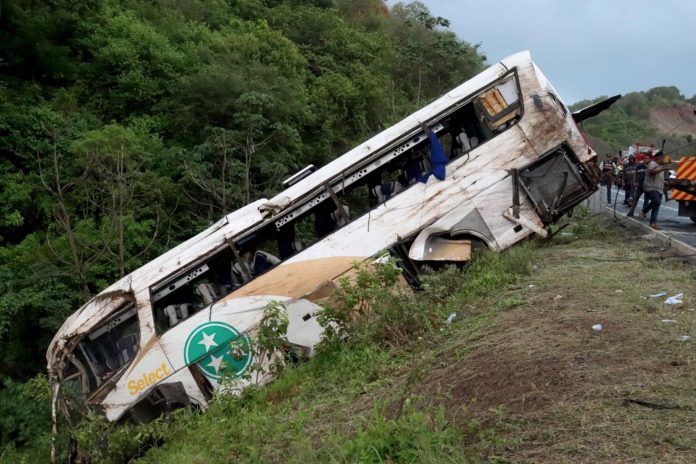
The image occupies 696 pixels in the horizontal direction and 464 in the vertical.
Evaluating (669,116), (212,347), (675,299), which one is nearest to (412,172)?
(212,347)

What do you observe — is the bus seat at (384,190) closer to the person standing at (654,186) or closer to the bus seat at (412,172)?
the bus seat at (412,172)

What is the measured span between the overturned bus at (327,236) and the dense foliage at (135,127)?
404 cm

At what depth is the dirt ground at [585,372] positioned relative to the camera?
3109 millimetres

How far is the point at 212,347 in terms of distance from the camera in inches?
290

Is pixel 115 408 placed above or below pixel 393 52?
below

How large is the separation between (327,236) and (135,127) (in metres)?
11.1

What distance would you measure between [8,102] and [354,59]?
12.2m

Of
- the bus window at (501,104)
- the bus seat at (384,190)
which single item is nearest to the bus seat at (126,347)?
the bus seat at (384,190)

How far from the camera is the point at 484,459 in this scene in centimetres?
317

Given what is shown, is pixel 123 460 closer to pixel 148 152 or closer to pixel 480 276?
pixel 480 276

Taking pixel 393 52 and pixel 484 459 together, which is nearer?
pixel 484 459

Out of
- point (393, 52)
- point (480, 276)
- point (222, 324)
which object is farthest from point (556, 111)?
point (393, 52)

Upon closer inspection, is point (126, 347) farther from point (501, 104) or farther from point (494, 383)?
point (501, 104)

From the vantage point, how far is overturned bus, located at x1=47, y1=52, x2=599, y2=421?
7.36m
